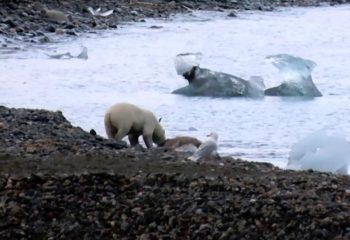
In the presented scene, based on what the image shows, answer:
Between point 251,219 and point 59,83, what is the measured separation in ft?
19.4

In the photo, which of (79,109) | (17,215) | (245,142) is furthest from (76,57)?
(17,215)

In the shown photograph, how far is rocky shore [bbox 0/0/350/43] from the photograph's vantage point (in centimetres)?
1333

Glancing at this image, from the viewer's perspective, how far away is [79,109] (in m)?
7.75

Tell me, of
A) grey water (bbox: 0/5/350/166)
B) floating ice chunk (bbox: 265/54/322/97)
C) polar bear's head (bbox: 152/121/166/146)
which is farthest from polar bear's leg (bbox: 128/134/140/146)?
floating ice chunk (bbox: 265/54/322/97)

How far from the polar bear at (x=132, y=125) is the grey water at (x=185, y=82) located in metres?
0.44

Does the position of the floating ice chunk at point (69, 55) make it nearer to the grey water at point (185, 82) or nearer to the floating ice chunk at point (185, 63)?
the grey water at point (185, 82)

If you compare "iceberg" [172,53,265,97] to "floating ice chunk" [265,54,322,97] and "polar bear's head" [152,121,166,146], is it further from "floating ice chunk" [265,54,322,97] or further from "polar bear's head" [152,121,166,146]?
"polar bear's head" [152,121,166,146]

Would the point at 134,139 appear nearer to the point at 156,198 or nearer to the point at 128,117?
the point at 128,117

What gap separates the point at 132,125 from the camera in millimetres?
6148

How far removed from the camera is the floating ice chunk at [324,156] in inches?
198

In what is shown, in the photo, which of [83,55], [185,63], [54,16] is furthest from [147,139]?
[54,16]

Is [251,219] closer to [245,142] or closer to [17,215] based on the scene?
[17,215]

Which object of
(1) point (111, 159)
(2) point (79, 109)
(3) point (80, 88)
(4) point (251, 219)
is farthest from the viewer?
(3) point (80, 88)

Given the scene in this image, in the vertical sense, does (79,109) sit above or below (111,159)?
below
